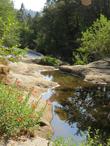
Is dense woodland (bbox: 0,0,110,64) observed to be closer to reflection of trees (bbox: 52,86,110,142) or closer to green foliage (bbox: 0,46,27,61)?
reflection of trees (bbox: 52,86,110,142)

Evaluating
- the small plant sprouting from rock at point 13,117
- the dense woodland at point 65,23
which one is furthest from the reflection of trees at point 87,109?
the dense woodland at point 65,23

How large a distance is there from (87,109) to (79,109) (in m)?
0.43

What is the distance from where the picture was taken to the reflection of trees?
16359 mm

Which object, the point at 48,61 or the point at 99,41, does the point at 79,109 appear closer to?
the point at 99,41

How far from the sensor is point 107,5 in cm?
6188

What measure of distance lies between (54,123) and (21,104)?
5522 millimetres

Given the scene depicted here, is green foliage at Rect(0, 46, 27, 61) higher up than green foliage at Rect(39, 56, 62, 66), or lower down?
higher up

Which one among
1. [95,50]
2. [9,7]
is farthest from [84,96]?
[9,7]

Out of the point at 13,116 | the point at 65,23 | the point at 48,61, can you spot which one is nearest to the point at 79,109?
the point at 13,116

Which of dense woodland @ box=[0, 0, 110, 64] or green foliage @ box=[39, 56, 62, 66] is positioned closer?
green foliage @ box=[39, 56, 62, 66]

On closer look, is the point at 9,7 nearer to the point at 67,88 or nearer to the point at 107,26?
the point at 107,26

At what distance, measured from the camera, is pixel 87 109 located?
1959 cm

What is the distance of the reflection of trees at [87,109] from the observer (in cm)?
1636

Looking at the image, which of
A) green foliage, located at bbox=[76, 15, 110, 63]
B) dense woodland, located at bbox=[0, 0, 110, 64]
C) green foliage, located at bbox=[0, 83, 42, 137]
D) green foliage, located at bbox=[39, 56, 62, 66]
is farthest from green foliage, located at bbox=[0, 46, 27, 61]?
dense woodland, located at bbox=[0, 0, 110, 64]
